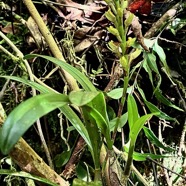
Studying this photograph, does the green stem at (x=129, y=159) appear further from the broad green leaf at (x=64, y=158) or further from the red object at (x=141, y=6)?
the red object at (x=141, y=6)

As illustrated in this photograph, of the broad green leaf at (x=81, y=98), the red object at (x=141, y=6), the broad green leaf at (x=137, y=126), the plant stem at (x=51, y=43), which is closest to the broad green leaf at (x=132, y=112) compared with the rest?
the broad green leaf at (x=137, y=126)

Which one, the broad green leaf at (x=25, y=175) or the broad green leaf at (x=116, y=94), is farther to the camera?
the broad green leaf at (x=116, y=94)

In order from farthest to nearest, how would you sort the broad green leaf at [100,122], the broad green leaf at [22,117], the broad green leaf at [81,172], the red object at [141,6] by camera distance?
1. the red object at [141,6]
2. the broad green leaf at [81,172]
3. the broad green leaf at [100,122]
4. the broad green leaf at [22,117]

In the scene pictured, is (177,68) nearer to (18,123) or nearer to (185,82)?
(185,82)

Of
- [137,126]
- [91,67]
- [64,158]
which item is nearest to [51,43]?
[91,67]

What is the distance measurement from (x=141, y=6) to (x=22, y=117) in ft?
2.16

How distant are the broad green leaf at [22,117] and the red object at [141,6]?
0.57 m

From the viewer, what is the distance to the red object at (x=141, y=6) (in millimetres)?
969

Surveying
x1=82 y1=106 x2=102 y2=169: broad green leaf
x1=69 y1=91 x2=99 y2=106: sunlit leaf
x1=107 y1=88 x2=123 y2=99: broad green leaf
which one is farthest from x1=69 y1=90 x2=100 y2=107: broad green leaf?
x1=107 y1=88 x2=123 y2=99: broad green leaf

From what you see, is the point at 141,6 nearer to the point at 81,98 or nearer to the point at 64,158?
the point at 64,158

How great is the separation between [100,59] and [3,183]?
0.41m

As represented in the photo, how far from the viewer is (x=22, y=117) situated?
403mm

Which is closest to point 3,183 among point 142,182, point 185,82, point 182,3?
point 142,182

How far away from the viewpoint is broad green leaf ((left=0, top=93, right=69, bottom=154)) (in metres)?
0.38
